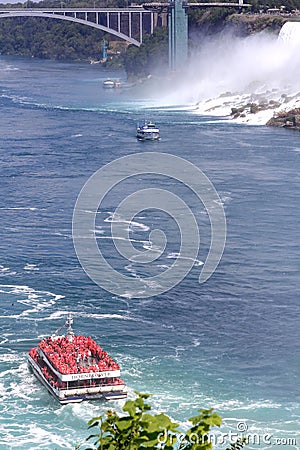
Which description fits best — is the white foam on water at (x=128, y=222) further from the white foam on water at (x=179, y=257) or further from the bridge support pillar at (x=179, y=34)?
the bridge support pillar at (x=179, y=34)

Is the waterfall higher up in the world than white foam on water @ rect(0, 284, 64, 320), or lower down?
higher up

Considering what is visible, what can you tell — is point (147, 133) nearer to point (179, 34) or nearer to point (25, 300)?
point (25, 300)

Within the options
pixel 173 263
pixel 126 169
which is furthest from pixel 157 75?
pixel 173 263

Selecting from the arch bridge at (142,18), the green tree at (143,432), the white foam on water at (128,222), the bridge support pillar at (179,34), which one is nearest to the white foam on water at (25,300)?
the white foam on water at (128,222)

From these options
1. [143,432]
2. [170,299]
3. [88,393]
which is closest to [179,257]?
[170,299]

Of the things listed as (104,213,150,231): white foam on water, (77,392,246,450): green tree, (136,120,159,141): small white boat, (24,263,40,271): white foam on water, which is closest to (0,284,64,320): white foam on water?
(24,263,40,271): white foam on water

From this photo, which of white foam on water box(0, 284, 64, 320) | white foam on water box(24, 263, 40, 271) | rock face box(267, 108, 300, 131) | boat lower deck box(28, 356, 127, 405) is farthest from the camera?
rock face box(267, 108, 300, 131)

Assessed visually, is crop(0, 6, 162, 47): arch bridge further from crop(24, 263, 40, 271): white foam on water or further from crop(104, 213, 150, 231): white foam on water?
crop(24, 263, 40, 271): white foam on water
